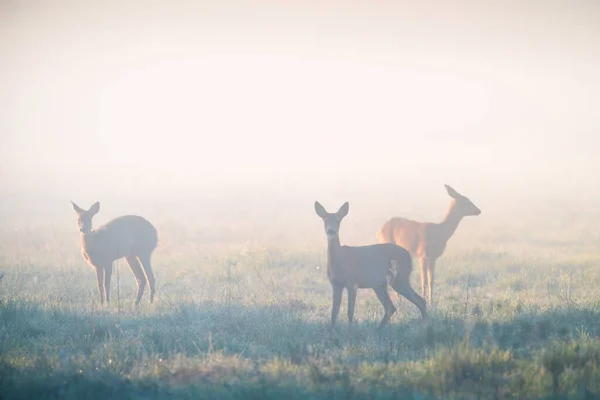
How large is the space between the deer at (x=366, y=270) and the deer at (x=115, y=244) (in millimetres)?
4420

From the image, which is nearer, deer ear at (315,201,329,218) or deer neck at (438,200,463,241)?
deer ear at (315,201,329,218)

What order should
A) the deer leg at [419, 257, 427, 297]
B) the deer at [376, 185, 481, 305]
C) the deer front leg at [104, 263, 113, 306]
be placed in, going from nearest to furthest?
the deer front leg at [104, 263, 113, 306] → the deer leg at [419, 257, 427, 297] → the deer at [376, 185, 481, 305]

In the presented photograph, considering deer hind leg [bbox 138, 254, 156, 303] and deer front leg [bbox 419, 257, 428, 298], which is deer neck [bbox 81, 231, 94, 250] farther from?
deer front leg [bbox 419, 257, 428, 298]

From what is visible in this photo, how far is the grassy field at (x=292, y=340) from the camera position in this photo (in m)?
7.74

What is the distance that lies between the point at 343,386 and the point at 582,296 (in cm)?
731

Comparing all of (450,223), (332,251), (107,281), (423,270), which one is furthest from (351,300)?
(450,223)

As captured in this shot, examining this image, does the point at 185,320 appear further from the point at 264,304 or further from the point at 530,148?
the point at 530,148

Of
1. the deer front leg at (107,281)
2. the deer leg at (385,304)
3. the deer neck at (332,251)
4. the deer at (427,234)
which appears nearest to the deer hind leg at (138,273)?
the deer front leg at (107,281)

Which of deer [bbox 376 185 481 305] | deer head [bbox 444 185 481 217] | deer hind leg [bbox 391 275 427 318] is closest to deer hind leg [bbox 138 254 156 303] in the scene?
deer [bbox 376 185 481 305]

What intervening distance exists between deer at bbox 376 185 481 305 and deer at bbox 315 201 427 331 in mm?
4131

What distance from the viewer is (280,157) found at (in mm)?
101188

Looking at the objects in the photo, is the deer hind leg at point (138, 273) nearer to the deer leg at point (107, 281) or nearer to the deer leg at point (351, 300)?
the deer leg at point (107, 281)

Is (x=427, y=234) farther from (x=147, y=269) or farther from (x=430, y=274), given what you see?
(x=147, y=269)

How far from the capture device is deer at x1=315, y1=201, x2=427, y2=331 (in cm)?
1110
